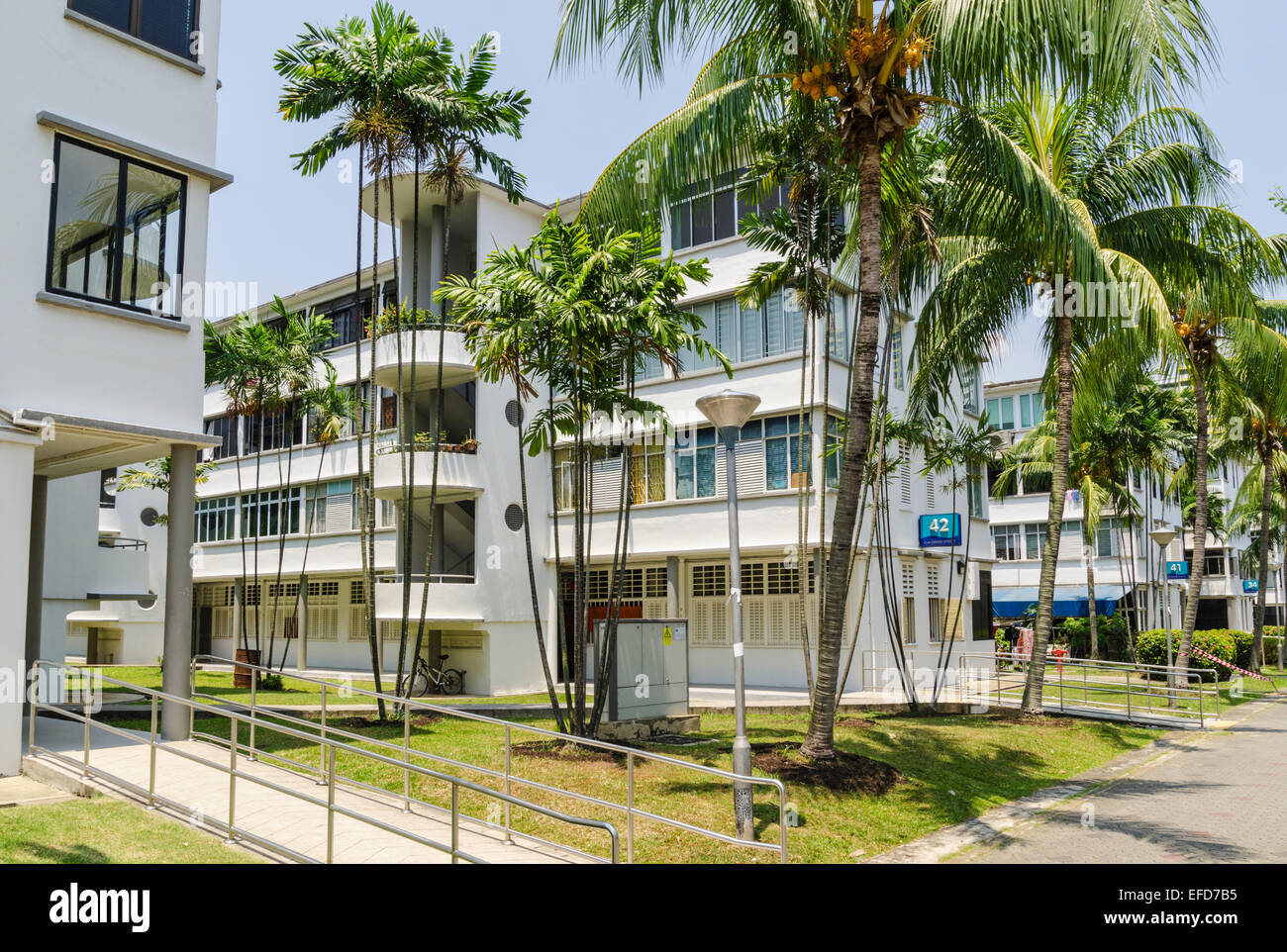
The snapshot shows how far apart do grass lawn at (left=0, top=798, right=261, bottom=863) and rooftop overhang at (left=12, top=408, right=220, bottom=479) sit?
4.35 m

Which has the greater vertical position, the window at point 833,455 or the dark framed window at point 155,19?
the dark framed window at point 155,19

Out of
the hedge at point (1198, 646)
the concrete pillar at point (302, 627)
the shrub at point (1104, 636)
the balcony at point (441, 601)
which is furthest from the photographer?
the shrub at point (1104, 636)

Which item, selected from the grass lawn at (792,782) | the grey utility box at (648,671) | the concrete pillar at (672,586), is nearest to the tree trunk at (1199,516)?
the grass lawn at (792,782)

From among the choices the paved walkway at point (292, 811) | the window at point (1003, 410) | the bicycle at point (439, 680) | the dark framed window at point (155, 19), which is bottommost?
the bicycle at point (439, 680)

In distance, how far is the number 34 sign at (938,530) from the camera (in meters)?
26.3

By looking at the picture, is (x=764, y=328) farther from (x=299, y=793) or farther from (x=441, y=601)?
(x=299, y=793)

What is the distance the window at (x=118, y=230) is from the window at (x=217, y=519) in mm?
26002

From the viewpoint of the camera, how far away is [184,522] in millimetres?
13047

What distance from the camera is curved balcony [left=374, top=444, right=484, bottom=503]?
85.3 ft

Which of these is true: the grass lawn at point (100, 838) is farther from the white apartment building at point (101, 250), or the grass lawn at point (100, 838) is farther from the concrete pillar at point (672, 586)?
the concrete pillar at point (672, 586)

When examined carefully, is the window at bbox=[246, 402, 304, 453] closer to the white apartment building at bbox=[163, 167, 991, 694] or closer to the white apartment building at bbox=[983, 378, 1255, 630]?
the white apartment building at bbox=[163, 167, 991, 694]

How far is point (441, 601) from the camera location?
25.3 meters
